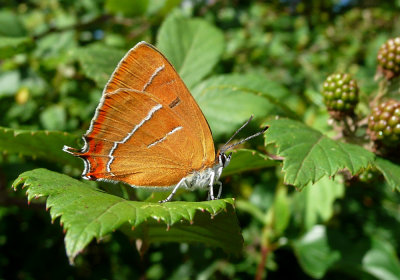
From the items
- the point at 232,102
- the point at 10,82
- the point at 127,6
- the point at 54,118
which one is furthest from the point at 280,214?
the point at 10,82

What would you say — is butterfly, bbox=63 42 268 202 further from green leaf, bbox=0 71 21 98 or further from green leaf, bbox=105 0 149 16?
green leaf, bbox=0 71 21 98

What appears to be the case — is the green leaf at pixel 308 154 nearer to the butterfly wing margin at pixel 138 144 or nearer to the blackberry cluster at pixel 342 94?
the blackberry cluster at pixel 342 94

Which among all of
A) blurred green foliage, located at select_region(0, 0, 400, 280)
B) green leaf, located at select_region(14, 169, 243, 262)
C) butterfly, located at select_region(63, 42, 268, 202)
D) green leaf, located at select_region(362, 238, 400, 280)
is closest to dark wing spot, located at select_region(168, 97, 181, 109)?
butterfly, located at select_region(63, 42, 268, 202)

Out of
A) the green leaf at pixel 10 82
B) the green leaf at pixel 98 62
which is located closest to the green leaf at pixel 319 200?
the green leaf at pixel 98 62

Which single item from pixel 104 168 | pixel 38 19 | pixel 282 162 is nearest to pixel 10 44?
pixel 104 168

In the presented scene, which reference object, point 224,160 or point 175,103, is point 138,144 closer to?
point 175,103
